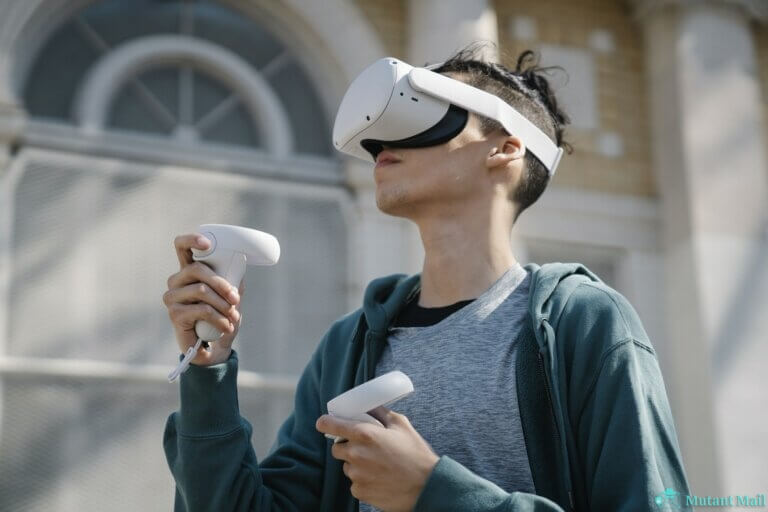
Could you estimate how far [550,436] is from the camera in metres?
1.93

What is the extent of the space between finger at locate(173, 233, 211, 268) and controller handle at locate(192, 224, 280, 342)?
1 centimetres

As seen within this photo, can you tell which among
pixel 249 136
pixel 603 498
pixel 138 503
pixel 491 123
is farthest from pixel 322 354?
pixel 249 136

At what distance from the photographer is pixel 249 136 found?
6.25 metres

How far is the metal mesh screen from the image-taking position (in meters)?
5.13

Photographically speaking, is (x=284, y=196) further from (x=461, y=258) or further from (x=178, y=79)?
(x=461, y=258)

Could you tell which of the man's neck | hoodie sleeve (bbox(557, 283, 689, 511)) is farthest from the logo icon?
the man's neck

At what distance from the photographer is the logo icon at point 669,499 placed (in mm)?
1768

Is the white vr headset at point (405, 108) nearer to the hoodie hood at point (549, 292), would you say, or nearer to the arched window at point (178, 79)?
the hoodie hood at point (549, 292)

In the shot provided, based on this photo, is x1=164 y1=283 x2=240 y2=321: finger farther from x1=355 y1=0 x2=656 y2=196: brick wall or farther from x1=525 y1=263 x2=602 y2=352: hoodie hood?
x1=355 y1=0 x2=656 y2=196: brick wall

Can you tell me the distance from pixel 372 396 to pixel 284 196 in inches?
171

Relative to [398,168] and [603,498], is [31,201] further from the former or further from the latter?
[603,498]

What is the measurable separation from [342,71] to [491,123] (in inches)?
165

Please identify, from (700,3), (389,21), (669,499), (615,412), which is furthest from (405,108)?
(700,3)

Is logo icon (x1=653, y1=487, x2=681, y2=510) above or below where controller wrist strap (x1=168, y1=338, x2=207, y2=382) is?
below
